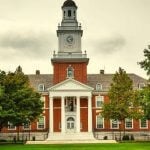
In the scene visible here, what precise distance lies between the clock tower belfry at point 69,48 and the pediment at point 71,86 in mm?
1666

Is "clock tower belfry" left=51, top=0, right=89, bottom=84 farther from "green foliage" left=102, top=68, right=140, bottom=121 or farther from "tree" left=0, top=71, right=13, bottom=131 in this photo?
"tree" left=0, top=71, right=13, bottom=131

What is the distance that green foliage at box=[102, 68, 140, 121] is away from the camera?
77938mm

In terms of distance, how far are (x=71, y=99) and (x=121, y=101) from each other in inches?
490

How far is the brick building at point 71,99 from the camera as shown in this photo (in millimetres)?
86938

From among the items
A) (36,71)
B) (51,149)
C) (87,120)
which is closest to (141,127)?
(87,120)

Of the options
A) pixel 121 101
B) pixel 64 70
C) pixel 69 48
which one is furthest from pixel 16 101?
pixel 69 48

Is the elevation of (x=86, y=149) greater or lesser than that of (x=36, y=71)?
lesser

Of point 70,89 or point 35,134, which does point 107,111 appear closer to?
point 70,89

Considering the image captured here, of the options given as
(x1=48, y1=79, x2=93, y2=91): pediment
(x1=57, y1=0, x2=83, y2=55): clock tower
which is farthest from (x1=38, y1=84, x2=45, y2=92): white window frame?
(x1=57, y1=0, x2=83, y2=55): clock tower

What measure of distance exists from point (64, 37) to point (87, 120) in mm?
14481

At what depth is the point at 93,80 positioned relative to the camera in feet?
307

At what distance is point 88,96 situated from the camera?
3435 inches

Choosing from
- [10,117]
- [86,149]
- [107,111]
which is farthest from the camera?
[107,111]

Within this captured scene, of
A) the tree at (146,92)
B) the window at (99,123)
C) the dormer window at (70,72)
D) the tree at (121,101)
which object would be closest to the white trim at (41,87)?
the dormer window at (70,72)
